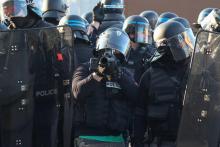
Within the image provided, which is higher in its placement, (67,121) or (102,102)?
(102,102)

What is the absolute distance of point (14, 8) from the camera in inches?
202

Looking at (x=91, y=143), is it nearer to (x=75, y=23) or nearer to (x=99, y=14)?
(x=75, y=23)

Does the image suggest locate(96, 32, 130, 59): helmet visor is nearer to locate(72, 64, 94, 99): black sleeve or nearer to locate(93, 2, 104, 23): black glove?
locate(72, 64, 94, 99): black sleeve

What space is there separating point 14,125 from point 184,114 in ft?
4.51

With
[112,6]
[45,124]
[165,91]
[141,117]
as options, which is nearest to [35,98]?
[45,124]

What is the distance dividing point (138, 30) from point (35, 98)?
284 cm

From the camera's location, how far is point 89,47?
6.37 m

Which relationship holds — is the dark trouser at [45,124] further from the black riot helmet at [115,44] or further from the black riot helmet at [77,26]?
the black riot helmet at [77,26]

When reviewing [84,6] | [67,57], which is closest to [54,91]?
[67,57]

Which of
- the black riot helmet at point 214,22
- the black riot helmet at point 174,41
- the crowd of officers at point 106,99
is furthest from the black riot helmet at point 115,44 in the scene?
the black riot helmet at point 214,22

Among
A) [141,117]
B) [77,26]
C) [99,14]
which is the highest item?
[99,14]

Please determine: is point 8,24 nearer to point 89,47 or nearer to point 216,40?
point 89,47

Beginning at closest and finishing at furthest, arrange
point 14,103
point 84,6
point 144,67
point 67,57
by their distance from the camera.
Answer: point 14,103 → point 67,57 → point 144,67 → point 84,6

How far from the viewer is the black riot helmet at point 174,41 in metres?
4.84
